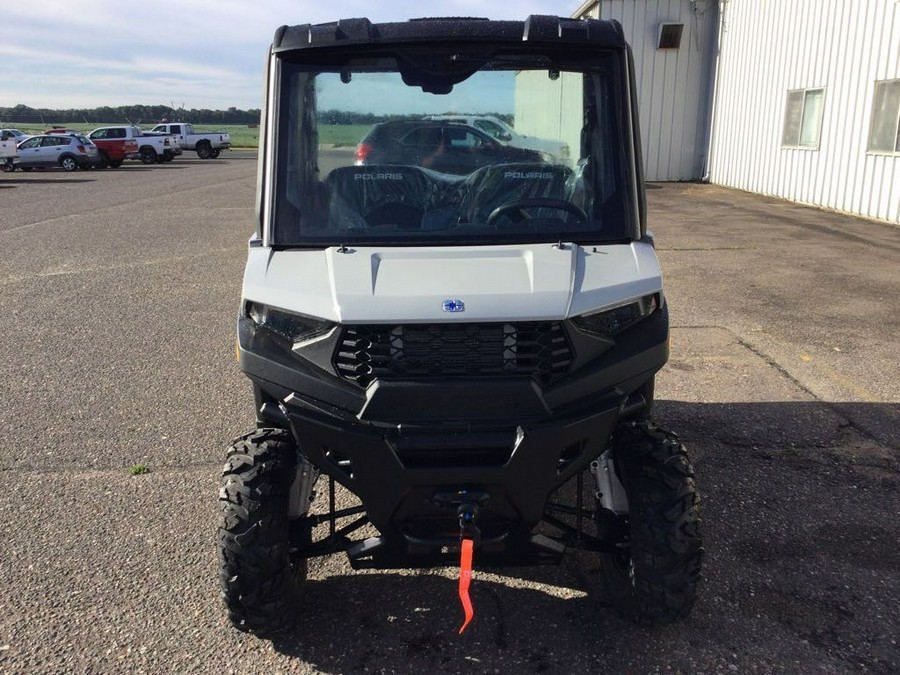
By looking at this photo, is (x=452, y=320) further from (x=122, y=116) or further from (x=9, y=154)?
(x=122, y=116)

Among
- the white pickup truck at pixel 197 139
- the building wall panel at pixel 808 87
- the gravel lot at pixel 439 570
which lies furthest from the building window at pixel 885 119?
the white pickup truck at pixel 197 139

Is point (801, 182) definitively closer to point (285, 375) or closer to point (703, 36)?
point (703, 36)

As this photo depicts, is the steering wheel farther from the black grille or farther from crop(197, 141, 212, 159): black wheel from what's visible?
crop(197, 141, 212, 159): black wheel

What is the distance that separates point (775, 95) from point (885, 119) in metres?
4.65

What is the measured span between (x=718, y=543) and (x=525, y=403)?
5.48ft

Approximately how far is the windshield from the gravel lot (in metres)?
1.51

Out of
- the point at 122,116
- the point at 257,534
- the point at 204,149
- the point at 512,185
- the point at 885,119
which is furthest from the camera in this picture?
the point at 122,116

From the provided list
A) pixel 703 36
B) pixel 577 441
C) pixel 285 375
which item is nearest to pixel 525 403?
pixel 577 441

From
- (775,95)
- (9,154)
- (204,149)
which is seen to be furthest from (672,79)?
(204,149)

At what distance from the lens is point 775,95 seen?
17750 millimetres

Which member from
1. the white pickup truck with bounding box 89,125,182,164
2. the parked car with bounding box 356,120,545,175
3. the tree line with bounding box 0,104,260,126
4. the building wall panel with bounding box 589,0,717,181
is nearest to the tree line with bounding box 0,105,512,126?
the tree line with bounding box 0,104,260,126

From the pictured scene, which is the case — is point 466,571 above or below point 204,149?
below

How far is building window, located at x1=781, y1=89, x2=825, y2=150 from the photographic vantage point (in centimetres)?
1584

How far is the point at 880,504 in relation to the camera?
13.5ft
